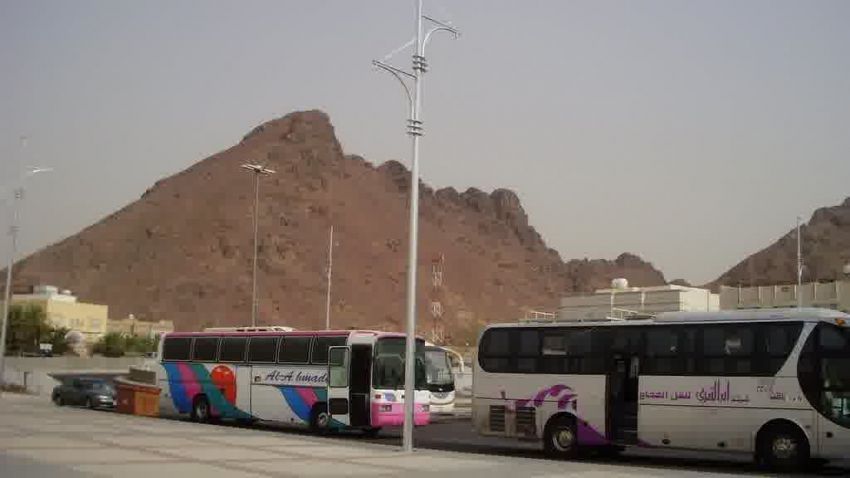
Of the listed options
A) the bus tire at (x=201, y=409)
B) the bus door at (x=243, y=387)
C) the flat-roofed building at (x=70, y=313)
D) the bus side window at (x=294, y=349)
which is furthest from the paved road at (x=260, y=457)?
the flat-roofed building at (x=70, y=313)

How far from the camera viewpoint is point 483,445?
2552 cm

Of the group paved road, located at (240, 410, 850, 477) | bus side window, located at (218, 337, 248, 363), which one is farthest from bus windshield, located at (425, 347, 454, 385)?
bus side window, located at (218, 337, 248, 363)

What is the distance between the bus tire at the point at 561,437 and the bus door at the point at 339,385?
6.52 m

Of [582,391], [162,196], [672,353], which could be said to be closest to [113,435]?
[582,391]

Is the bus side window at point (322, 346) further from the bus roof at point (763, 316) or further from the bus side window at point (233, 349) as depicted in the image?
the bus roof at point (763, 316)

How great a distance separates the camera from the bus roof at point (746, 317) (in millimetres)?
18719

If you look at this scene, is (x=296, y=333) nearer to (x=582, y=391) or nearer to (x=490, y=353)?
(x=490, y=353)

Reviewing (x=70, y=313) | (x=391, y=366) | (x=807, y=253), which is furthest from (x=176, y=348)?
(x=807, y=253)

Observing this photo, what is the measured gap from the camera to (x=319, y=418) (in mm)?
27031

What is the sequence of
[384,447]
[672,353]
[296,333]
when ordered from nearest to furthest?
[672,353] → [384,447] → [296,333]

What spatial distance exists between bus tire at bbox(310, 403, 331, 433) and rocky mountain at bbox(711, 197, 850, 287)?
5519 inches

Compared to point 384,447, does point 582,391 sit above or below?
above

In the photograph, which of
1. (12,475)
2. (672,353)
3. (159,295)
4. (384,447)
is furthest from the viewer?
(159,295)

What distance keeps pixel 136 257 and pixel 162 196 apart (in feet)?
92.7
